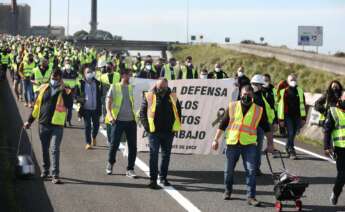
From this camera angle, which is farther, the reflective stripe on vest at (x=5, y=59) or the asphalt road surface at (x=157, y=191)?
the reflective stripe on vest at (x=5, y=59)

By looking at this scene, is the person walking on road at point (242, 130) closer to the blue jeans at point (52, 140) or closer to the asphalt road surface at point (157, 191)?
the asphalt road surface at point (157, 191)

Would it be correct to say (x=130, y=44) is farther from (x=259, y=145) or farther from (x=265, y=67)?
(x=259, y=145)

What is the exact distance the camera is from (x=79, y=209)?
11.0 meters

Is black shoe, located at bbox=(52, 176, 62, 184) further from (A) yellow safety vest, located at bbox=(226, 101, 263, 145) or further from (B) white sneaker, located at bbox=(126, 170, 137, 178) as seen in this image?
(A) yellow safety vest, located at bbox=(226, 101, 263, 145)

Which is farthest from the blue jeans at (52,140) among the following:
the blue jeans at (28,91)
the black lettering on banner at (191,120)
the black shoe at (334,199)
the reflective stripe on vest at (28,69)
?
the reflective stripe on vest at (28,69)

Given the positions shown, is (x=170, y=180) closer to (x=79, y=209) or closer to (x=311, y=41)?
(x=79, y=209)

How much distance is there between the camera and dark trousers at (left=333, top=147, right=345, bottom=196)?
448 inches

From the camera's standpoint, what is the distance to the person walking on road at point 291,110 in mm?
16842

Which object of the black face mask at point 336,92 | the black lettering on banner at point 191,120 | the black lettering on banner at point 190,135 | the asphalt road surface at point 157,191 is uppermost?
the black face mask at point 336,92

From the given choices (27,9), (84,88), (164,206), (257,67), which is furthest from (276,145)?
(27,9)

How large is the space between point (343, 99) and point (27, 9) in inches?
7563

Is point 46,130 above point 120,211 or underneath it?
above

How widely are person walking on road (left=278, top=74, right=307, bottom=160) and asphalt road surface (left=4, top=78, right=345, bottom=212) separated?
53 cm

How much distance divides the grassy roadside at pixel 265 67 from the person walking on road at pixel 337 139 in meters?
22.0
